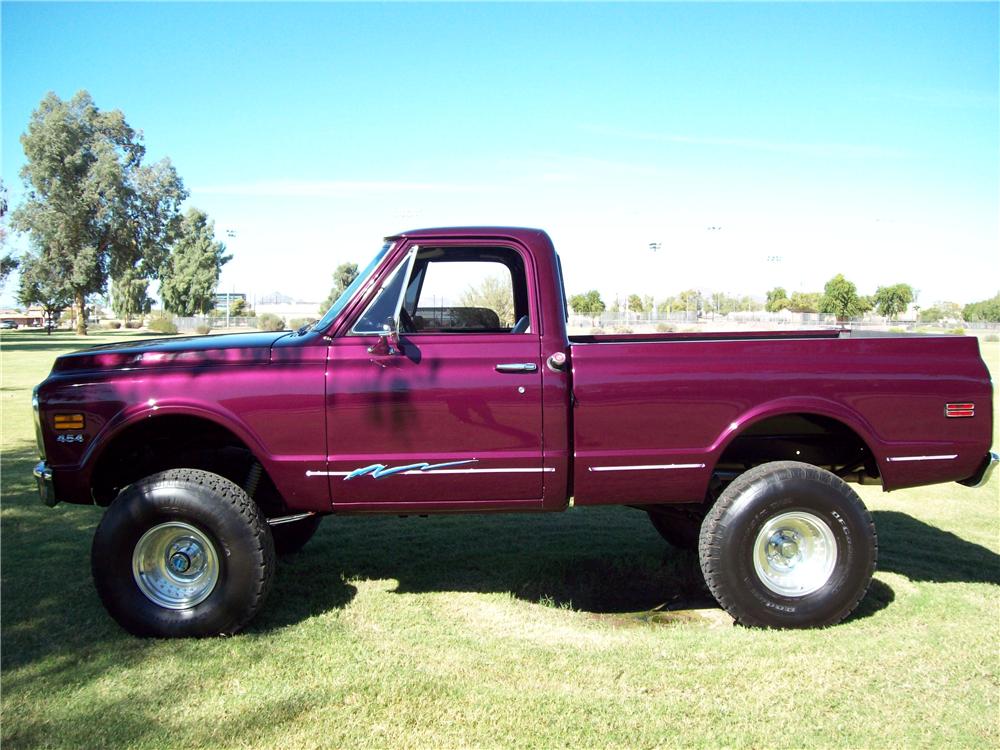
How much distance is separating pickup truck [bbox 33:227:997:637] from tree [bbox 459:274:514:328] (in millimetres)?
681

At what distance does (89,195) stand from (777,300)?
243 feet

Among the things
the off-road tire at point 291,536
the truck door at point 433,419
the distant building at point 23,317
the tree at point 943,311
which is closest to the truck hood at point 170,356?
the truck door at point 433,419

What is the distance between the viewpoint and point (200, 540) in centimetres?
430

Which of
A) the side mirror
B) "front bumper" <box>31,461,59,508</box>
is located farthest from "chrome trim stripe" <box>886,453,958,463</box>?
"front bumper" <box>31,461,59,508</box>

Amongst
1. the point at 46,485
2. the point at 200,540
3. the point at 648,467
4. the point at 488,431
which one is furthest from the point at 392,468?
the point at 46,485

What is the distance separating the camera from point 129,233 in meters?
48.6

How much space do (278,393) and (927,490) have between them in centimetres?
669

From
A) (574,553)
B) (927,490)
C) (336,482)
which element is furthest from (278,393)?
(927,490)

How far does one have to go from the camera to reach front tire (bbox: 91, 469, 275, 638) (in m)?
4.19

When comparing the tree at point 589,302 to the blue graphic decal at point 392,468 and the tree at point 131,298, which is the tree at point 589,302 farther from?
the blue graphic decal at point 392,468

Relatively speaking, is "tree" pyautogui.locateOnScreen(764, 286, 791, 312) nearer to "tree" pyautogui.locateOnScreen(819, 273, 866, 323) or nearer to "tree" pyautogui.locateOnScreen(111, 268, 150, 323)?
"tree" pyautogui.locateOnScreen(819, 273, 866, 323)

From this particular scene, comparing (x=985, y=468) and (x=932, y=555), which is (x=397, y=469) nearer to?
(x=985, y=468)

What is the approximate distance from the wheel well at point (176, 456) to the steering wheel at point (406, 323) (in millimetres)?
1140

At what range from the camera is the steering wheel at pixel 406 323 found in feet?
15.7
